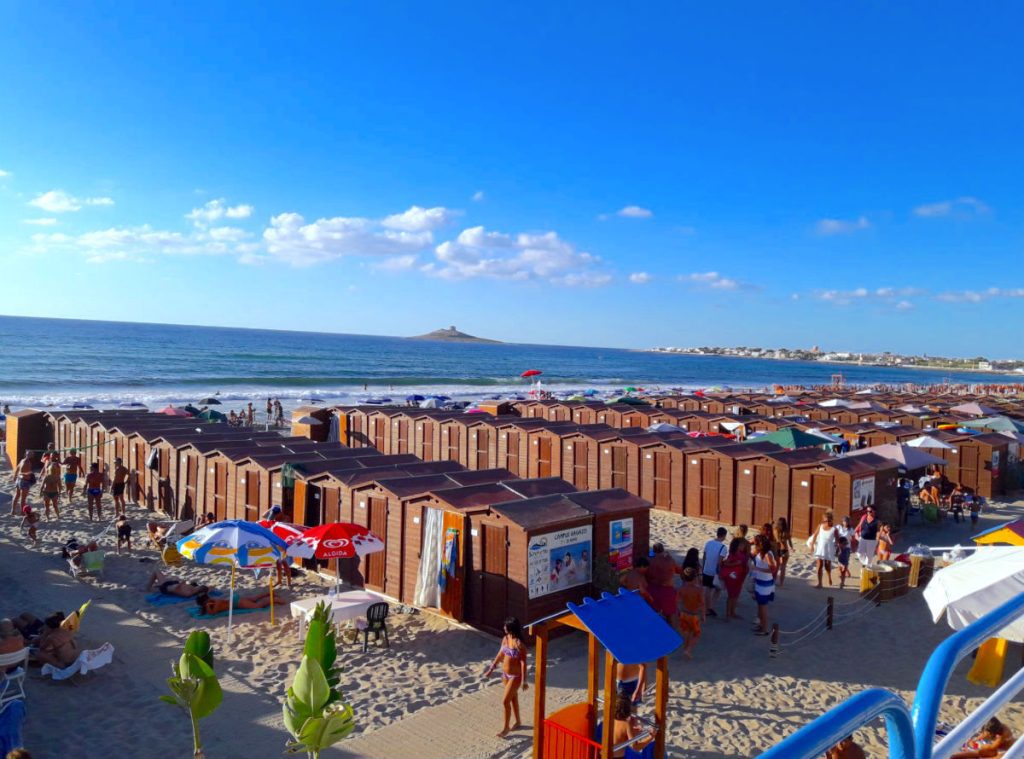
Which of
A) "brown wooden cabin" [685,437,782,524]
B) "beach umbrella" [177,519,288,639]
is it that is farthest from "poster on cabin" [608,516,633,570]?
"brown wooden cabin" [685,437,782,524]

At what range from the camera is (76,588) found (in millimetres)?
13898

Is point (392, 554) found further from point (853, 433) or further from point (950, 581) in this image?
point (853, 433)

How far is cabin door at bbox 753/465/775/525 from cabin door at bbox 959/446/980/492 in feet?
30.0

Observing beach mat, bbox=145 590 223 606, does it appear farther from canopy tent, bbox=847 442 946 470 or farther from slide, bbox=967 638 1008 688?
canopy tent, bbox=847 442 946 470

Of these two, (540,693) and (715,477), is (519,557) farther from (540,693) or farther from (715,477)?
(715,477)

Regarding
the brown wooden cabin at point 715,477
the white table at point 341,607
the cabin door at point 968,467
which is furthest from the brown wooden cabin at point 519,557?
the cabin door at point 968,467

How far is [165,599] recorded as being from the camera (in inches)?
526

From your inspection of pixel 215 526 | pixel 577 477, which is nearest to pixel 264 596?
pixel 215 526

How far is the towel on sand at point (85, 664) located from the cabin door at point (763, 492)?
49.0 feet

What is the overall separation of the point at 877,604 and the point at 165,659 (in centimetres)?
1177

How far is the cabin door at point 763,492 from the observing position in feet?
62.0

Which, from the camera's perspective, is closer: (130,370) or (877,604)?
(877,604)

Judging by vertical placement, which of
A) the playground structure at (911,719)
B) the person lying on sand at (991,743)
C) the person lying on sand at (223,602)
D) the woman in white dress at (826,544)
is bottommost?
the person lying on sand at (223,602)

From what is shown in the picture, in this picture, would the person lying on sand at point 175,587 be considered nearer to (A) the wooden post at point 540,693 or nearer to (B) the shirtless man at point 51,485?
(B) the shirtless man at point 51,485
